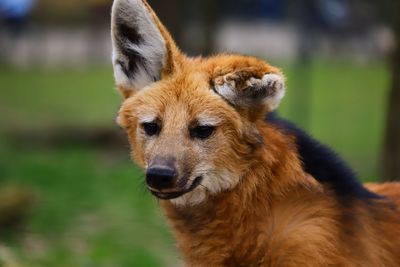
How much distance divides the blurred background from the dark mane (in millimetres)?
873

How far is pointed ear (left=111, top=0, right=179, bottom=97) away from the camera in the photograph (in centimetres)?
402

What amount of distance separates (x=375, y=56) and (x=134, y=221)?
13397 millimetres

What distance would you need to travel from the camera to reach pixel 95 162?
36.4 feet

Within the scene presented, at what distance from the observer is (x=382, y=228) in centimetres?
400

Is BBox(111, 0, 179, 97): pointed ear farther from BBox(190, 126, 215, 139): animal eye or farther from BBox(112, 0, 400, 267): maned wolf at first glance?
BBox(190, 126, 215, 139): animal eye

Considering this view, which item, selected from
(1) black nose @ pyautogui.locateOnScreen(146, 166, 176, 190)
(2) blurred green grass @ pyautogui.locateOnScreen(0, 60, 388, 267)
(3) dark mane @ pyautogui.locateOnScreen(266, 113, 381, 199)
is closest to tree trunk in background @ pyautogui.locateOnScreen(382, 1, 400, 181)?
(2) blurred green grass @ pyautogui.locateOnScreen(0, 60, 388, 267)

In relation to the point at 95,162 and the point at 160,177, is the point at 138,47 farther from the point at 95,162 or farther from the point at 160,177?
the point at 95,162

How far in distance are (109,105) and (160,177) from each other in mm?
13482

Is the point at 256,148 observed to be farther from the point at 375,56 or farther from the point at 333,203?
the point at 375,56

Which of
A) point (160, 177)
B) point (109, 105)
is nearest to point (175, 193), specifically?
point (160, 177)

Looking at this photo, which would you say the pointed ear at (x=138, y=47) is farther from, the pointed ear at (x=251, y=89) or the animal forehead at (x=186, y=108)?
the pointed ear at (x=251, y=89)

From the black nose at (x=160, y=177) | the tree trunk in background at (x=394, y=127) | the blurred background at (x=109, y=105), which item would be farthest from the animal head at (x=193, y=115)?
the tree trunk in background at (x=394, y=127)

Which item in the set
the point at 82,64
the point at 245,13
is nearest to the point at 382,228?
the point at 245,13

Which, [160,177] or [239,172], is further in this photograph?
[239,172]
